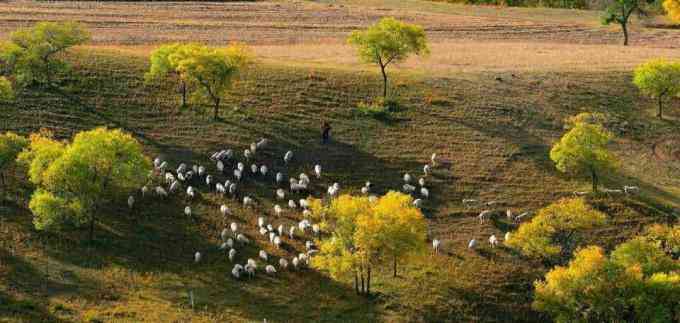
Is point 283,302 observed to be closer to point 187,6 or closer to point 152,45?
point 152,45

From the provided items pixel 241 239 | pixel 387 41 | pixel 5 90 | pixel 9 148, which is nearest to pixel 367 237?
pixel 241 239

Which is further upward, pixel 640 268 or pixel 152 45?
pixel 152 45

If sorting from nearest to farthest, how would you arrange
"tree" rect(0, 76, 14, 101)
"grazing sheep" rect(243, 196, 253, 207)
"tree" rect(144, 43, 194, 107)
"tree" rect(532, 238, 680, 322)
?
"tree" rect(532, 238, 680, 322) < "grazing sheep" rect(243, 196, 253, 207) < "tree" rect(0, 76, 14, 101) < "tree" rect(144, 43, 194, 107)

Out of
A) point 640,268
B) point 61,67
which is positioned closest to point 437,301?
point 640,268

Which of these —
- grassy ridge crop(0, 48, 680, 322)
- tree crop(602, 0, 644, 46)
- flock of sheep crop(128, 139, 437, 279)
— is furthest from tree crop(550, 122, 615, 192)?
tree crop(602, 0, 644, 46)

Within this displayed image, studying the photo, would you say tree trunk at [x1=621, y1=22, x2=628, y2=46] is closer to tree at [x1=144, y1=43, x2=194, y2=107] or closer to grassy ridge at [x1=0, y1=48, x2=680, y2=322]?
grassy ridge at [x1=0, y1=48, x2=680, y2=322]

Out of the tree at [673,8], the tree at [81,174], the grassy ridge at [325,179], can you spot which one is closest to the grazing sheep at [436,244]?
the grassy ridge at [325,179]

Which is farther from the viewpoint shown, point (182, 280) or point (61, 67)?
point (61, 67)
